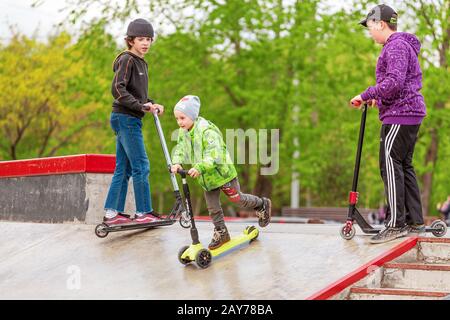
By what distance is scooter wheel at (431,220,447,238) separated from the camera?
770cm

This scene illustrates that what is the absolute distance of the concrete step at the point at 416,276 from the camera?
22.8ft

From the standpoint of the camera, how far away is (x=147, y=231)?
931 cm

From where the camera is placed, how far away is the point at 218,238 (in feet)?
25.8

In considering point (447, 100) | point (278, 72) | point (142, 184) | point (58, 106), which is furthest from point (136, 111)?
point (58, 106)

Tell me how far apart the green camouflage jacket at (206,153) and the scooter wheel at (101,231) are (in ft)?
5.39

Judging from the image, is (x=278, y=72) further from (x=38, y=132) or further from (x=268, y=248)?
(x=268, y=248)

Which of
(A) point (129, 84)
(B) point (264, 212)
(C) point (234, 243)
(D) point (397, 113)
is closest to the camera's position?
(D) point (397, 113)

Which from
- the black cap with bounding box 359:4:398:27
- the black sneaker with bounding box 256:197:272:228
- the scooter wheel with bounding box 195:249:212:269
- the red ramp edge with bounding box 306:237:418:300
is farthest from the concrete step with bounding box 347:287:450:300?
the black cap with bounding box 359:4:398:27

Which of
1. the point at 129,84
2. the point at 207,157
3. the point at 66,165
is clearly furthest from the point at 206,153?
the point at 66,165

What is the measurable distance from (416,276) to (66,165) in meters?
5.03

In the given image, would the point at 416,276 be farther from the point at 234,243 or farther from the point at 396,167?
the point at 234,243

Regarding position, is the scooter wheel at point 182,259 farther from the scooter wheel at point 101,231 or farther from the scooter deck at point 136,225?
the scooter wheel at point 101,231
